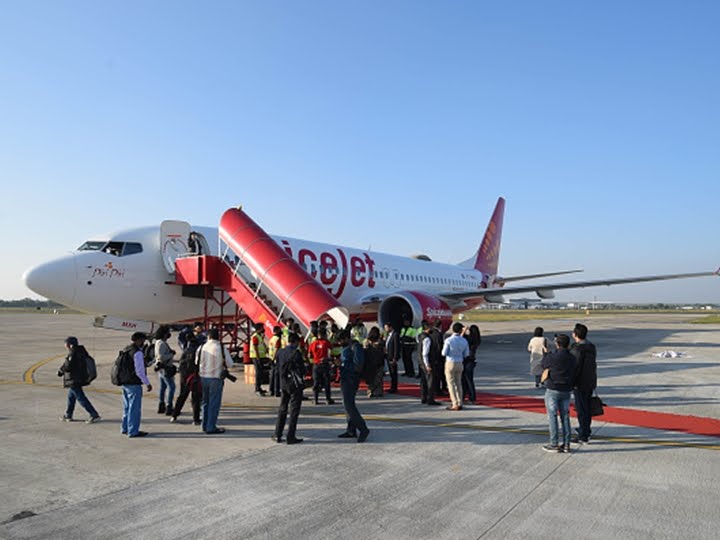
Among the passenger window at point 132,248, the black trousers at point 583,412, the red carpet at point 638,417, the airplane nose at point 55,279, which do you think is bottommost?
the red carpet at point 638,417

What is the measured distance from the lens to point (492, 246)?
120 feet

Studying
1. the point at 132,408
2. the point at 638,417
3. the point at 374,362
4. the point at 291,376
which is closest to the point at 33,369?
the point at 132,408

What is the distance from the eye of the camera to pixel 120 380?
732cm

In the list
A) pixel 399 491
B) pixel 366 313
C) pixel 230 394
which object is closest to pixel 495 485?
pixel 399 491

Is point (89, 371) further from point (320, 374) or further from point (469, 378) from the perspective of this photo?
point (469, 378)

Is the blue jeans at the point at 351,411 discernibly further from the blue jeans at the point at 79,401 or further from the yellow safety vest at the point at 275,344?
the blue jeans at the point at 79,401

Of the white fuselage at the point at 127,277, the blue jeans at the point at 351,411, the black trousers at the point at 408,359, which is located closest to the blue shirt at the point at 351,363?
the blue jeans at the point at 351,411

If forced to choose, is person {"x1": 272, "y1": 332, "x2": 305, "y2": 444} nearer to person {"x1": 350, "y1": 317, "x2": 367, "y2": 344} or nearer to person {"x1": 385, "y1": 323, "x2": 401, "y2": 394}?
person {"x1": 385, "y1": 323, "x2": 401, "y2": 394}

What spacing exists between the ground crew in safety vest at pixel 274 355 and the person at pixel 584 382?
4995 mm

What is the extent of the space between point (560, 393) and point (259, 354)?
635 centimetres

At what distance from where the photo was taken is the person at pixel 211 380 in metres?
7.48

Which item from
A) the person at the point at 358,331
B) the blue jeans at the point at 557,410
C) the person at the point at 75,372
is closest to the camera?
the blue jeans at the point at 557,410

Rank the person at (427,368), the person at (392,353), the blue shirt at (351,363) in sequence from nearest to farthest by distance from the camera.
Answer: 1. the blue shirt at (351,363)
2. the person at (427,368)
3. the person at (392,353)

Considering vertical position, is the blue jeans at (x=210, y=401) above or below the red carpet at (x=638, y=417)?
above
